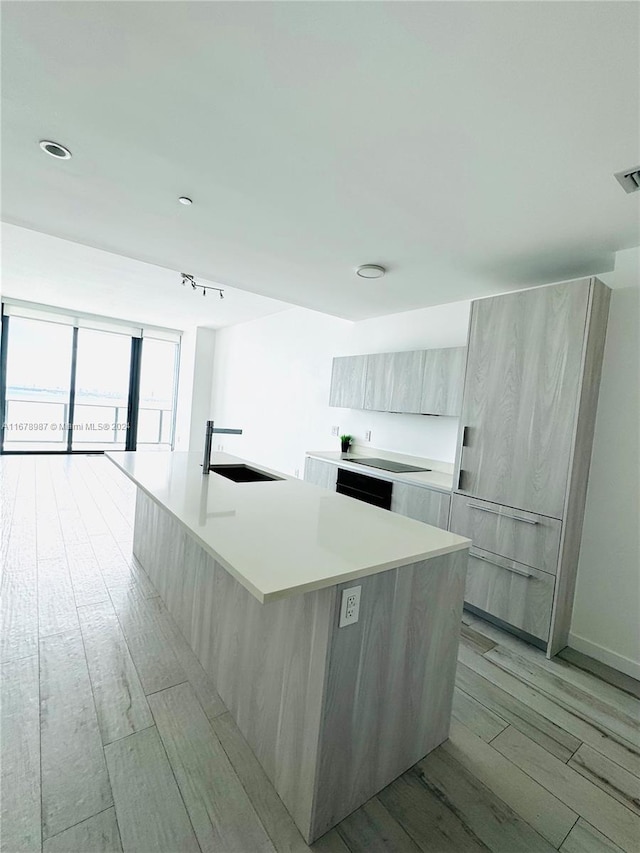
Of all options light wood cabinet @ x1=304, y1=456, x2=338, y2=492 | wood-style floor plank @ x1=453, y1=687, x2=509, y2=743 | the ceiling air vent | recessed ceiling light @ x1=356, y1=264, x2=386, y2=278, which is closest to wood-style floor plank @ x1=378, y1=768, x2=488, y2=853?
wood-style floor plank @ x1=453, y1=687, x2=509, y2=743

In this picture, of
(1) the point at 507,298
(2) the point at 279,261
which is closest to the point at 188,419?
(2) the point at 279,261

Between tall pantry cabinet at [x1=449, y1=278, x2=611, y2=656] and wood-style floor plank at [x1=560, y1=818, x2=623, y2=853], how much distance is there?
42.3 inches

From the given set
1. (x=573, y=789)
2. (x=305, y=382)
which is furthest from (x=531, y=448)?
(x=305, y=382)

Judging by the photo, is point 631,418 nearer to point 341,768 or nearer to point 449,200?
point 449,200

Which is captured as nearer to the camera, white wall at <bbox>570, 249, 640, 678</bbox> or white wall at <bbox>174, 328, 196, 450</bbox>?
white wall at <bbox>570, 249, 640, 678</bbox>

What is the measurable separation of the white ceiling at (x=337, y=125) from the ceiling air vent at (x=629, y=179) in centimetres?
3

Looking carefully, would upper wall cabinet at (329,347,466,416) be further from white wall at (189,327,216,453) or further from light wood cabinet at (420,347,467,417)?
white wall at (189,327,216,453)

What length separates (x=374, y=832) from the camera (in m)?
1.27

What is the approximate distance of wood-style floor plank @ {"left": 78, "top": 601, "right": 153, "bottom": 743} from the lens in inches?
63.6

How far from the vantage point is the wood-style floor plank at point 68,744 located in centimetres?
128

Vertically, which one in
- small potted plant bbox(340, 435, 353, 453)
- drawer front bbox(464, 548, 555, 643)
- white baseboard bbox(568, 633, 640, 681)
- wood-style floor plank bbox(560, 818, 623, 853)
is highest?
small potted plant bbox(340, 435, 353, 453)

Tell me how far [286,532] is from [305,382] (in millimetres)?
4015

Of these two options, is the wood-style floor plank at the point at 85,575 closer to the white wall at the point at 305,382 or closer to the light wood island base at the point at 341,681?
the light wood island base at the point at 341,681

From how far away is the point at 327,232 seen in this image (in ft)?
7.95
